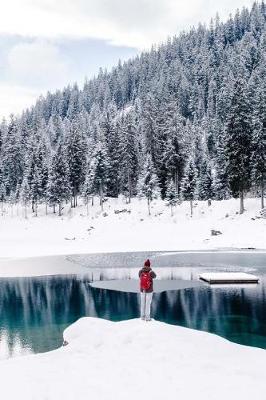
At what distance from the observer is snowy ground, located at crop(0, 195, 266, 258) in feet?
204

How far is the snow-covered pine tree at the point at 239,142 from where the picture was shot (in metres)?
68.0

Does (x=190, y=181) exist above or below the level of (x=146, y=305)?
above

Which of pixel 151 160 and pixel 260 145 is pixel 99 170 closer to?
pixel 151 160

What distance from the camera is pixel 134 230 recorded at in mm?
75875

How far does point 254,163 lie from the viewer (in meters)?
66.6

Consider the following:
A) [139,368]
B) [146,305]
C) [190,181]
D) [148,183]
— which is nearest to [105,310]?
[146,305]

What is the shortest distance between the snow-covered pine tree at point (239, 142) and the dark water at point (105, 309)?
32820mm

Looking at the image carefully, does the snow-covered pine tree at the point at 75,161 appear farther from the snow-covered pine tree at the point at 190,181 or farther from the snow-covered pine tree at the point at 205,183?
the snow-covered pine tree at the point at 190,181

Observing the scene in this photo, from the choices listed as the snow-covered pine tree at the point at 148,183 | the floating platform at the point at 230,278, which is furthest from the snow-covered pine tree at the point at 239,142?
the floating platform at the point at 230,278

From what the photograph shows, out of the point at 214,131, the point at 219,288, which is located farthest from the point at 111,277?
the point at 214,131

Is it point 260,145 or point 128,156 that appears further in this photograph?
point 128,156

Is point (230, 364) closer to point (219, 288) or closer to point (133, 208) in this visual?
point (219, 288)

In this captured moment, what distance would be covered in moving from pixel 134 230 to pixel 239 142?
70.3 feet

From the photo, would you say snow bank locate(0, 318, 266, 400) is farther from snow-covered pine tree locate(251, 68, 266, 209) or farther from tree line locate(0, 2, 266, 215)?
tree line locate(0, 2, 266, 215)
